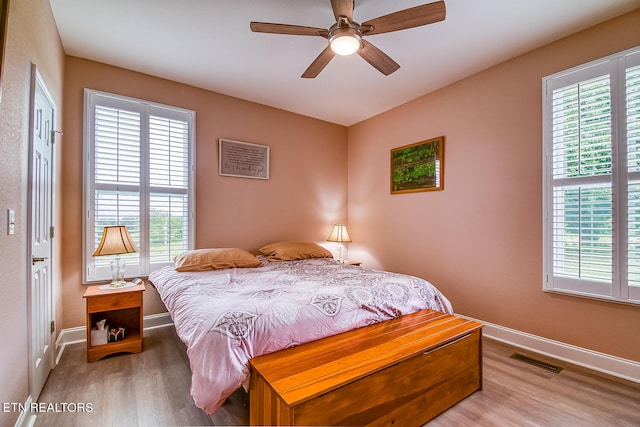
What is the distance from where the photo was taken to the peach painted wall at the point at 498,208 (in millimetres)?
2391

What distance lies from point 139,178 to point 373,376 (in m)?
3.02

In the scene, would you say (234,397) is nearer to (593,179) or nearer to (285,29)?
(285,29)

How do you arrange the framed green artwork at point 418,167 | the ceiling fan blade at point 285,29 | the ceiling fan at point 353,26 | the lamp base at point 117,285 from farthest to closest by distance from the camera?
the framed green artwork at point 418,167 → the lamp base at point 117,285 → the ceiling fan blade at point 285,29 → the ceiling fan at point 353,26

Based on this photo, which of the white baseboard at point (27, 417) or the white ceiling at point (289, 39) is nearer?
the white baseboard at point (27, 417)

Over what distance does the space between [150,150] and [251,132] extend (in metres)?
1.25

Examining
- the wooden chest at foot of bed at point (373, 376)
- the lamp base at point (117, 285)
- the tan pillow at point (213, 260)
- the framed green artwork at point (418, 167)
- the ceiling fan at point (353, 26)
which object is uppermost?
the ceiling fan at point (353, 26)

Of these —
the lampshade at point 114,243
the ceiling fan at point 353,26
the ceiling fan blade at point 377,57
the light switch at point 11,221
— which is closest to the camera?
the light switch at point 11,221

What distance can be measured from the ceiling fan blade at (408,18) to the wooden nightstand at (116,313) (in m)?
2.84

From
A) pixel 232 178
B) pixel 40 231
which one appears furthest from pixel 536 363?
pixel 40 231

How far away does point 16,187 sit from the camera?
158cm

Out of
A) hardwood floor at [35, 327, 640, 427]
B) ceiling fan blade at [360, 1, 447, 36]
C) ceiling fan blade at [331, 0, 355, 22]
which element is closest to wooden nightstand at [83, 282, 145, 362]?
hardwood floor at [35, 327, 640, 427]

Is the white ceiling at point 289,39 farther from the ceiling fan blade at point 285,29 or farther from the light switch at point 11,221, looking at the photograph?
the light switch at point 11,221

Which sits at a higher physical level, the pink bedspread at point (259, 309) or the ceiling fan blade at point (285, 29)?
the ceiling fan blade at point (285, 29)

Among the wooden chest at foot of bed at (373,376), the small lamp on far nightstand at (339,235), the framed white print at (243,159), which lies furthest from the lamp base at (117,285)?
the small lamp on far nightstand at (339,235)
